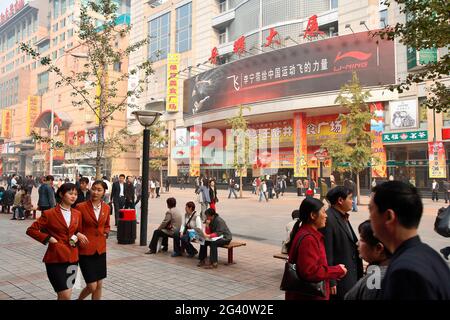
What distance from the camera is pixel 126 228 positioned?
9.78 metres

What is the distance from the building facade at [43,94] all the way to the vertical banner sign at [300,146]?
111 ft

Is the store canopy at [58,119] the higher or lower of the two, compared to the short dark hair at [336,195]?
higher

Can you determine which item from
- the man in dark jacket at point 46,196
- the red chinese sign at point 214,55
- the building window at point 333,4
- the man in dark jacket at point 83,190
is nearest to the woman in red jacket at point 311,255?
the man in dark jacket at point 83,190

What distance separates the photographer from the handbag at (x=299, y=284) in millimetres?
3021

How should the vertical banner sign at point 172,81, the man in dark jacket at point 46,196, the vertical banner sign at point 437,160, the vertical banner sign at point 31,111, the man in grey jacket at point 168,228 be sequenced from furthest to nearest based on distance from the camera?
the vertical banner sign at point 31,111 → the vertical banner sign at point 172,81 → the vertical banner sign at point 437,160 → the man in dark jacket at point 46,196 → the man in grey jacket at point 168,228

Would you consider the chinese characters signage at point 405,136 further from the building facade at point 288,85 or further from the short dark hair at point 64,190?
the short dark hair at point 64,190

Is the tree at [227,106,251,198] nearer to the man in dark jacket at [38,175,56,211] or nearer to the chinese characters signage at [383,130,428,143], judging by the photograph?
the chinese characters signage at [383,130,428,143]

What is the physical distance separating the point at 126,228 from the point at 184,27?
45.5 m

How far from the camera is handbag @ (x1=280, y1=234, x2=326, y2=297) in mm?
3021

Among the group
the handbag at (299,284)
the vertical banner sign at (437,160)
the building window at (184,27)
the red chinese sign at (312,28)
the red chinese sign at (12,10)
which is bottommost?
the handbag at (299,284)

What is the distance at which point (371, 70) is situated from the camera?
101 feet

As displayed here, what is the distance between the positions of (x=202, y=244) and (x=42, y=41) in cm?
8988

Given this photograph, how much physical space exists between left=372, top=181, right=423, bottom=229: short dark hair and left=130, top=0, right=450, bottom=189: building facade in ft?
75.0

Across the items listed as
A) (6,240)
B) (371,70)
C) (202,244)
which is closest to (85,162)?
(371,70)
